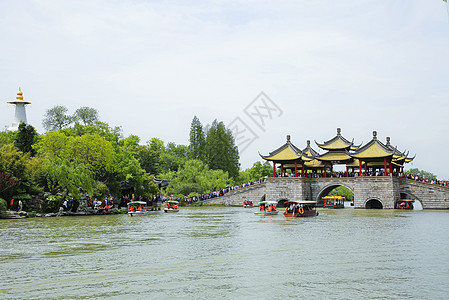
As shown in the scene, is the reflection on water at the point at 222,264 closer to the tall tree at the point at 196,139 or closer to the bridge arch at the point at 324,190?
the bridge arch at the point at 324,190

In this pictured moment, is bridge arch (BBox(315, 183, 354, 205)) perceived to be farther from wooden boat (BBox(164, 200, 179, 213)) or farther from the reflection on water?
the reflection on water

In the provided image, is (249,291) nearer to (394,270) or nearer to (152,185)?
(394,270)

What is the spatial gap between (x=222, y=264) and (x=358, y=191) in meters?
34.2

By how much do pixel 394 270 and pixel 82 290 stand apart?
911cm

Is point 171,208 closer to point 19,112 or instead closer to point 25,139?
point 25,139

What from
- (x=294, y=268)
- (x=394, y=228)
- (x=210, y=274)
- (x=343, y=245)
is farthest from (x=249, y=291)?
(x=394, y=228)

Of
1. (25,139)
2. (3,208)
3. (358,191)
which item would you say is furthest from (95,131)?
(358,191)

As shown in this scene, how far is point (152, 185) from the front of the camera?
44.2m

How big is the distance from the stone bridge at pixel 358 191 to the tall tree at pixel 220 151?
46.3 ft

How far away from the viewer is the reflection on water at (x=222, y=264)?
36.6 feet

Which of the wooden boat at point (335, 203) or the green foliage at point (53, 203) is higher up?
the green foliage at point (53, 203)

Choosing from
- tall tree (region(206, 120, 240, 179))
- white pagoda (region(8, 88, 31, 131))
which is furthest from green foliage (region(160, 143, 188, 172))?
white pagoda (region(8, 88, 31, 131))

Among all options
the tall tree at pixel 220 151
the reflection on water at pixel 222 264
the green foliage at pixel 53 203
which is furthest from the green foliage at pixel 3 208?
the tall tree at pixel 220 151

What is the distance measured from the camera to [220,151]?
67625 mm
